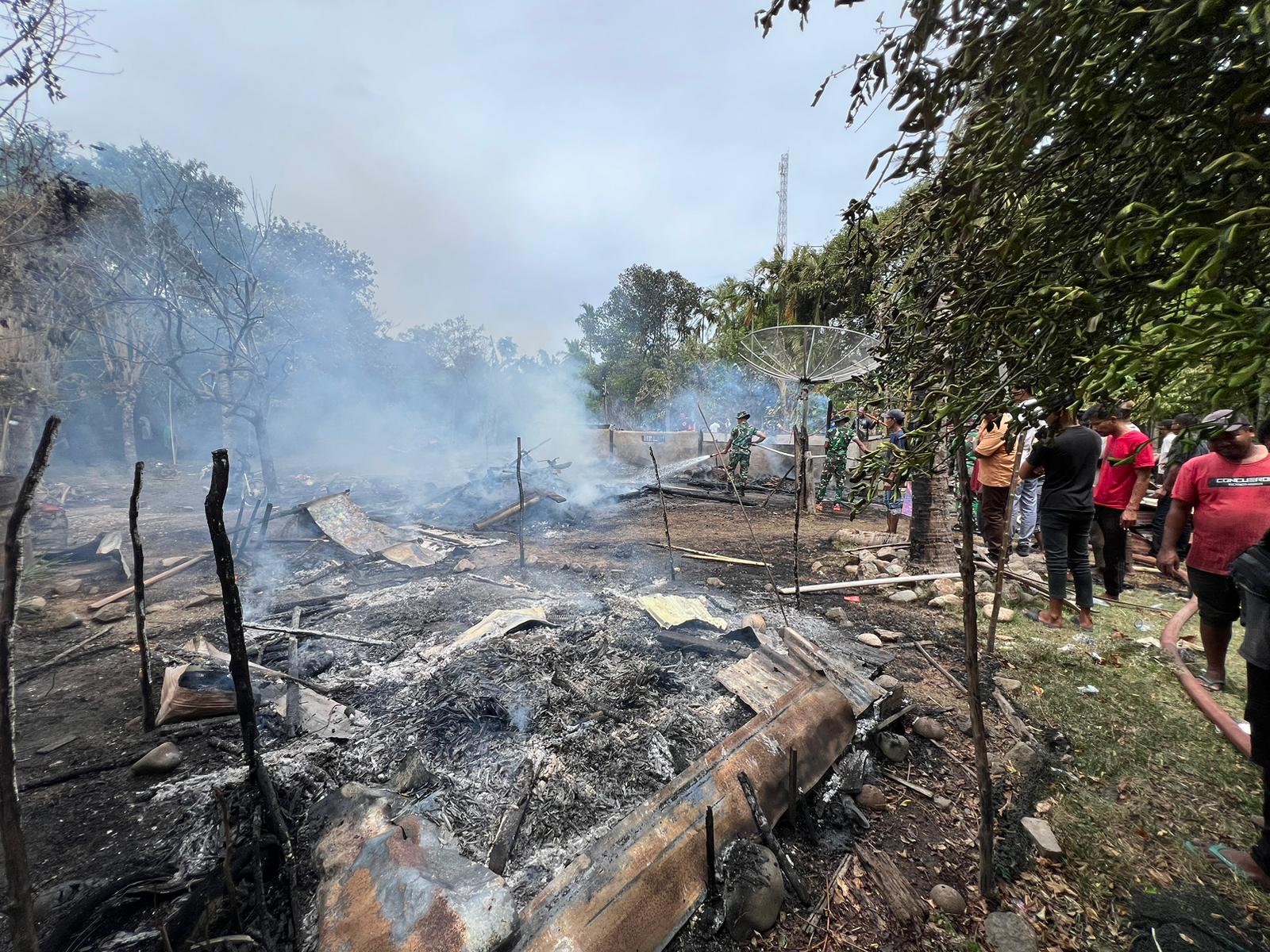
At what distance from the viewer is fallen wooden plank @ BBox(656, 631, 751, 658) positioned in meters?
4.34

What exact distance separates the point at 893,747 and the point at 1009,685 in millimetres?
1565

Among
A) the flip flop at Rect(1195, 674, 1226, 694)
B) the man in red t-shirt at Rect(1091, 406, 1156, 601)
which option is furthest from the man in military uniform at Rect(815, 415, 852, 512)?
the flip flop at Rect(1195, 674, 1226, 694)

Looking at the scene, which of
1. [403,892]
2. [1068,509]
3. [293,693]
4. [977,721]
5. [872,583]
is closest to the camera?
[403,892]

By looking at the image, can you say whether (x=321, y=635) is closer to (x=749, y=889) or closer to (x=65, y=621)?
(x=65, y=621)

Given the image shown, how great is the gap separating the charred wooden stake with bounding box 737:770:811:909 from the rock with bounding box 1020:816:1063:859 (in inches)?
52.5

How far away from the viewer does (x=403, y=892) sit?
191cm

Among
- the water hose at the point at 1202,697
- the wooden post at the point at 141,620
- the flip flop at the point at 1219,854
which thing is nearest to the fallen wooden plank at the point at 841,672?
the flip flop at the point at 1219,854

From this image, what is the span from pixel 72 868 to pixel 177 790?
537 millimetres

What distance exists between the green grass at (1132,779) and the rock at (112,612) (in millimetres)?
9412

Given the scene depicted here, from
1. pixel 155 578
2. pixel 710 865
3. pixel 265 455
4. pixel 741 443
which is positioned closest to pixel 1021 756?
pixel 710 865

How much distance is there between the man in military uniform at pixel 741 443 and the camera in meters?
12.3

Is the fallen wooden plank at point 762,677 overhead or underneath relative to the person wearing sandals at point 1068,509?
underneath

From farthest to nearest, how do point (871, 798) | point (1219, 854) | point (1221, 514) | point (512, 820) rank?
1. point (1221, 514)
2. point (871, 798)
3. point (512, 820)
4. point (1219, 854)

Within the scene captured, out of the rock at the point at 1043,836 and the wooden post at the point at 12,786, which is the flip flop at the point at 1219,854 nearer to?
the rock at the point at 1043,836
